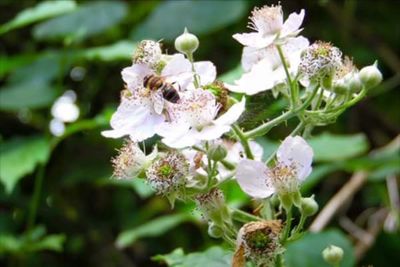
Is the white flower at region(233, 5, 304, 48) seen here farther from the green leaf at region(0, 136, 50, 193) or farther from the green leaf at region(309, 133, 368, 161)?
the green leaf at region(309, 133, 368, 161)

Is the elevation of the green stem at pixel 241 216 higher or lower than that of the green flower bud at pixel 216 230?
lower

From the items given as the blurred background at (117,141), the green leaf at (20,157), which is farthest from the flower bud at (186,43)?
the green leaf at (20,157)

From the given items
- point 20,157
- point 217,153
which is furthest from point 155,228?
point 217,153

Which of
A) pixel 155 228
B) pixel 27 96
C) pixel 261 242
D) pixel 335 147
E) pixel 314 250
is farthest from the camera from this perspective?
pixel 27 96

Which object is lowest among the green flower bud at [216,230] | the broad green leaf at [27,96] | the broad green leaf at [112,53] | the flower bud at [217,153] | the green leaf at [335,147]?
the green leaf at [335,147]

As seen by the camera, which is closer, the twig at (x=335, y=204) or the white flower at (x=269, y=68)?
the white flower at (x=269, y=68)

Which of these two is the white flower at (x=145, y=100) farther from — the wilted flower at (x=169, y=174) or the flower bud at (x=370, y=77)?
the flower bud at (x=370, y=77)

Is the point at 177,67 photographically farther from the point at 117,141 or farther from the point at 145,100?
the point at 117,141

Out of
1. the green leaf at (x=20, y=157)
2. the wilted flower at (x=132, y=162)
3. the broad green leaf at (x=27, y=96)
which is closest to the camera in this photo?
the wilted flower at (x=132, y=162)
